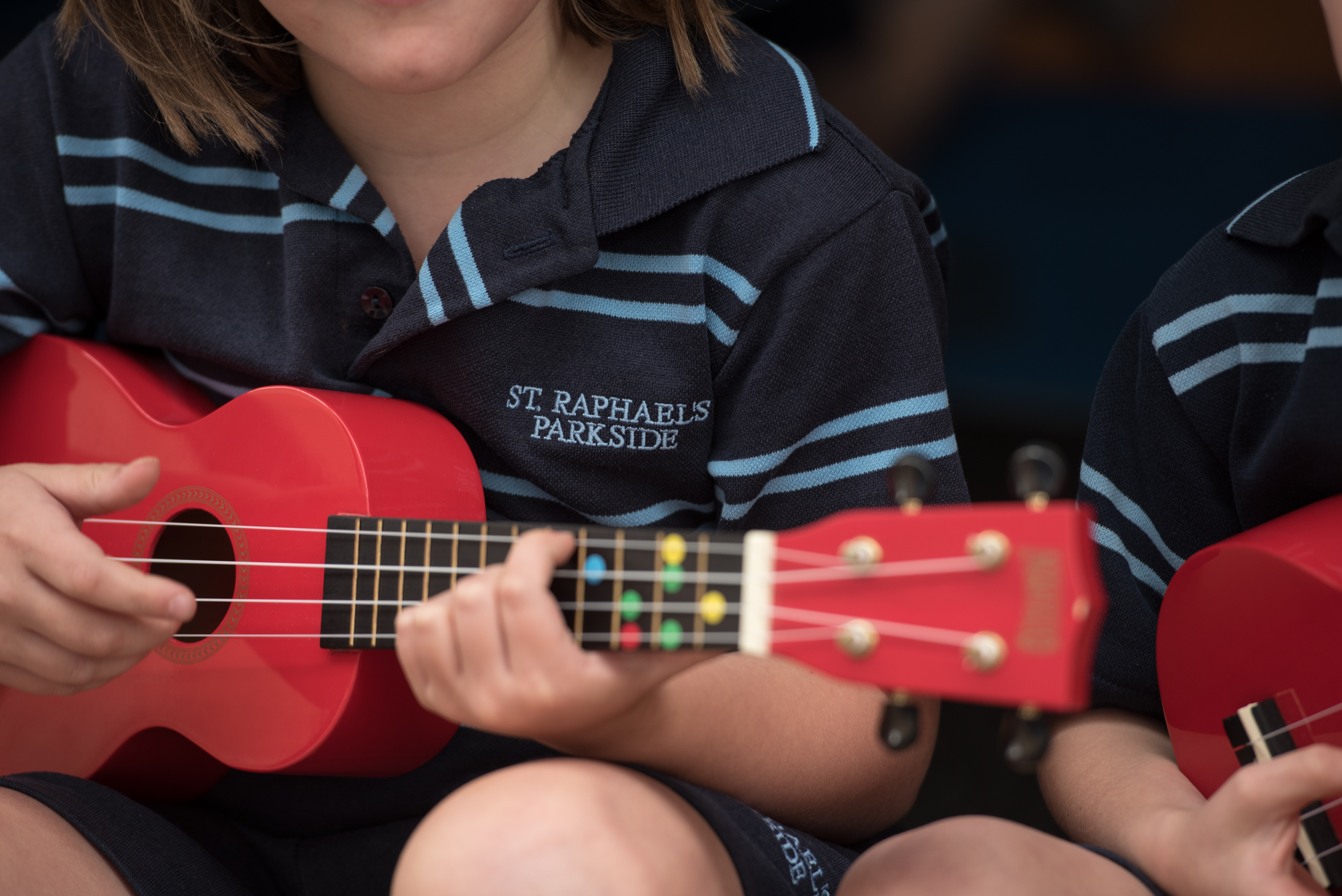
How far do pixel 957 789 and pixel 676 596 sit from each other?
2.39ft

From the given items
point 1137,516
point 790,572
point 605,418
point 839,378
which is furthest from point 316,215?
point 1137,516

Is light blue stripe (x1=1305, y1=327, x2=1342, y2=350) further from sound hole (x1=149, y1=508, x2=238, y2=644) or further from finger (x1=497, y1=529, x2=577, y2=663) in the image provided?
sound hole (x1=149, y1=508, x2=238, y2=644)

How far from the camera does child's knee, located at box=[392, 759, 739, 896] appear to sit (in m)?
0.50

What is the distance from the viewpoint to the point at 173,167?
0.87m

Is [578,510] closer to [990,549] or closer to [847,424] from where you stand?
[847,424]

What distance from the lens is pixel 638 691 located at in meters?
0.57

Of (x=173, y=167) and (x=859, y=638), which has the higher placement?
(x=173, y=167)

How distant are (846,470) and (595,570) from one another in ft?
0.74

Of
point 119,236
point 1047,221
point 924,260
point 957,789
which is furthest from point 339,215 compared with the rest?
point 1047,221

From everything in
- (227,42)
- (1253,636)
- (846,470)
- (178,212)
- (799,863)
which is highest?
(227,42)

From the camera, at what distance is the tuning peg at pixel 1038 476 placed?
461mm

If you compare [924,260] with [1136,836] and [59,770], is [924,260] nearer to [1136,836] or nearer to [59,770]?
[1136,836]

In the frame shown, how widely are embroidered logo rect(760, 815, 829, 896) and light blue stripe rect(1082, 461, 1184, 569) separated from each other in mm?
296

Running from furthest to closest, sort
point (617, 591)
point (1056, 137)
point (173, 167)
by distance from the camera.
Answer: point (1056, 137) < point (173, 167) < point (617, 591)
